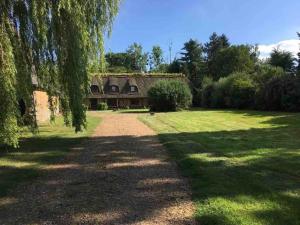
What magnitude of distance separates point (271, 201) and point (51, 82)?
9830 millimetres

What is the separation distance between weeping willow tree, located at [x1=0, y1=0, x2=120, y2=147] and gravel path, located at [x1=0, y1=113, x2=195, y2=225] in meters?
2.39

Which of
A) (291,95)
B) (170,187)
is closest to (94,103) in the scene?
(291,95)

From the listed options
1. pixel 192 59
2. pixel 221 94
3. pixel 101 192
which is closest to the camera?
pixel 101 192

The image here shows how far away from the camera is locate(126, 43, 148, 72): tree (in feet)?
344

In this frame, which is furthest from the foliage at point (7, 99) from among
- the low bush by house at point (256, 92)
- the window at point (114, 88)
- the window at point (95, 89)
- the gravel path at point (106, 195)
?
the window at point (114, 88)

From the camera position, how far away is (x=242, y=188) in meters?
7.83

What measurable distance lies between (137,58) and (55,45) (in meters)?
91.9

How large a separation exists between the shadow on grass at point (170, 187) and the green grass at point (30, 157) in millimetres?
150

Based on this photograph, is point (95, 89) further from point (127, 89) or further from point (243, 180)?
point (243, 180)

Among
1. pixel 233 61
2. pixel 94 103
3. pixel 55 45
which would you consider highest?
pixel 233 61

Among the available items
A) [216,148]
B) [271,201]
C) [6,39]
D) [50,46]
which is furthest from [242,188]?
[50,46]

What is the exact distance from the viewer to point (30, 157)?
499 inches

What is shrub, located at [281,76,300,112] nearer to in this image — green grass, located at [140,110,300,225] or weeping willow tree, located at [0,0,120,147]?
green grass, located at [140,110,300,225]

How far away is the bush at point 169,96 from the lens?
48.5 metres
